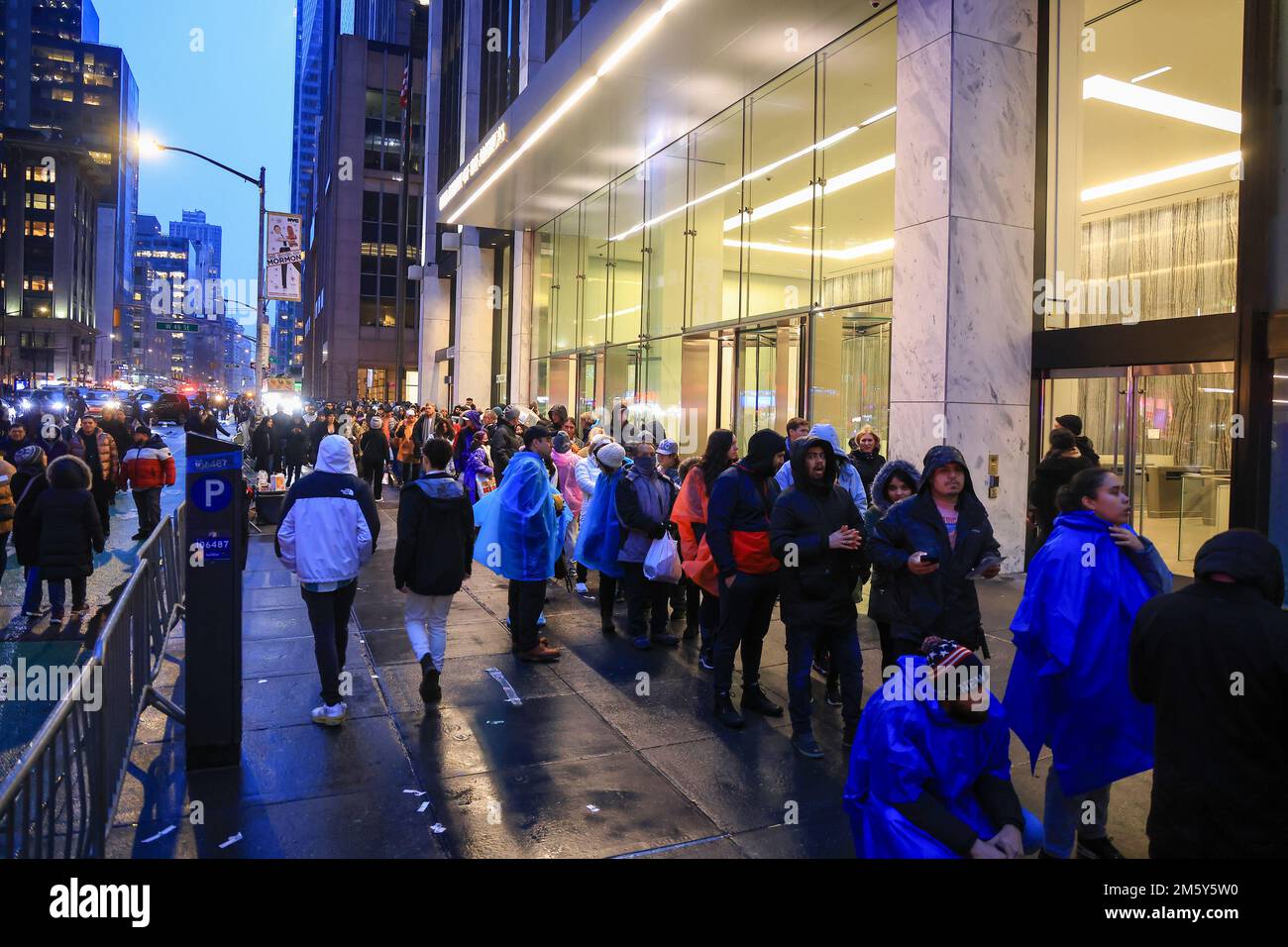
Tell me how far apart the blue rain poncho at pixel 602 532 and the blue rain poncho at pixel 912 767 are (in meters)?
5.25

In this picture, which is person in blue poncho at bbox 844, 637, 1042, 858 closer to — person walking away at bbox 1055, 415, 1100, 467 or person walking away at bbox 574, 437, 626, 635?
person walking away at bbox 574, 437, 626, 635

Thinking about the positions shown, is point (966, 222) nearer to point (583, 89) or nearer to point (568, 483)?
point (568, 483)

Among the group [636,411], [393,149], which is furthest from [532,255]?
[393,149]

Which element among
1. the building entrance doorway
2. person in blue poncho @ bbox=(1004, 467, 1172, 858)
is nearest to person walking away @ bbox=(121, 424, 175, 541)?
person in blue poncho @ bbox=(1004, 467, 1172, 858)

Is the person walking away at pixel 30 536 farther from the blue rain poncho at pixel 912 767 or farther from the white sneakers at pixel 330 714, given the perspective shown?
the blue rain poncho at pixel 912 767

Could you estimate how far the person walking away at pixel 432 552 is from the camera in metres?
6.60

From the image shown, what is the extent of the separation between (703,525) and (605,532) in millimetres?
1466

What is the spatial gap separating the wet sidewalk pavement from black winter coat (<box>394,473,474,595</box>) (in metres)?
0.90

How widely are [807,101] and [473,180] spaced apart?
1132 cm

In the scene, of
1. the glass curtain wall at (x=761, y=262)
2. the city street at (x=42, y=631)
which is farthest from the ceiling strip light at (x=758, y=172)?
the city street at (x=42, y=631)

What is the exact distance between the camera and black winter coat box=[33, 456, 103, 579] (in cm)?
854

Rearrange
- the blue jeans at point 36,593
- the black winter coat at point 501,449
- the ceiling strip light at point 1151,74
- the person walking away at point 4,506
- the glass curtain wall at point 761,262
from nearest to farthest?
1. the blue jeans at point 36,593
2. the person walking away at point 4,506
3. the black winter coat at point 501,449
4. the ceiling strip light at point 1151,74
5. the glass curtain wall at point 761,262

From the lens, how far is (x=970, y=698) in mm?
3021
